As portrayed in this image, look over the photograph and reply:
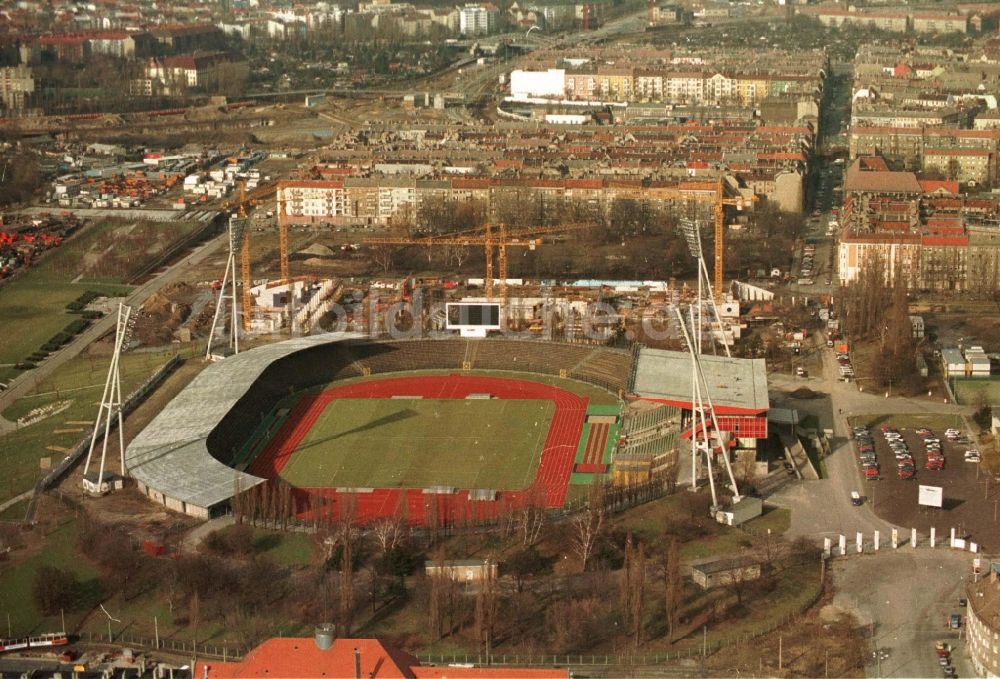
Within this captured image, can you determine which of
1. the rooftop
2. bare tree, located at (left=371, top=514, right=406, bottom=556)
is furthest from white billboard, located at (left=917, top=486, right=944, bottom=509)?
the rooftop

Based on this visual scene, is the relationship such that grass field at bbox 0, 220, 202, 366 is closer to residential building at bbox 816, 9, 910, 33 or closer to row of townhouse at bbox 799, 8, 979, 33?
row of townhouse at bbox 799, 8, 979, 33

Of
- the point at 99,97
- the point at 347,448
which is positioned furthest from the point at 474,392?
the point at 99,97

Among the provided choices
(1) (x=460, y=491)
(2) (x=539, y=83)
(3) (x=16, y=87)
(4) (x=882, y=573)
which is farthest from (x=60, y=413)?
(3) (x=16, y=87)

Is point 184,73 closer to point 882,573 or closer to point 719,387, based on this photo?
point 719,387

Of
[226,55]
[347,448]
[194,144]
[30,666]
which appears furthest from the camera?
[226,55]

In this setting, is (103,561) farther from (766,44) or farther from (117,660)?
(766,44)

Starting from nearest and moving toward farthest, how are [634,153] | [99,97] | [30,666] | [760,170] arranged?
[30,666] < [760,170] < [634,153] < [99,97]

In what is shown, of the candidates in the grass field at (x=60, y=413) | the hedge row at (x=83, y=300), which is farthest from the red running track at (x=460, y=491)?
the hedge row at (x=83, y=300)
